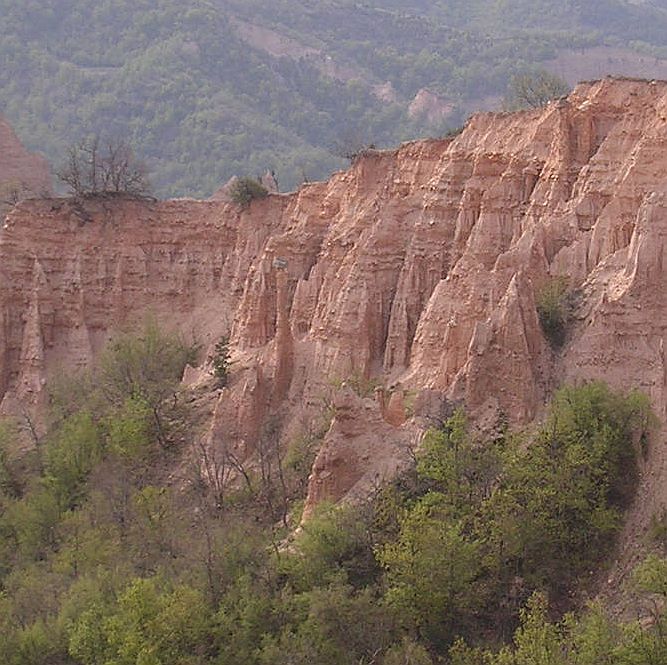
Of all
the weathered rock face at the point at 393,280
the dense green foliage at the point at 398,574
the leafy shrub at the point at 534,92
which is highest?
the leafy shrub at the point at 534,92

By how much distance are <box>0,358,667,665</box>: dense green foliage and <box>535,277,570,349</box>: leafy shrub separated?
1.99 metres

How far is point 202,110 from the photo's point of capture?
89250 mm

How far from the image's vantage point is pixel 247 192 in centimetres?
3453

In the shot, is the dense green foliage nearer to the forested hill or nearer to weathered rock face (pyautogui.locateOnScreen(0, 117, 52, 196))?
weathered rock face (pyautogui.locateOnScreen(0, 117, 52, 196))

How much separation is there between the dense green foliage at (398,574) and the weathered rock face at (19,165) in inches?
959

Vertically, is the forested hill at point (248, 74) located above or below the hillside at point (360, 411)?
above

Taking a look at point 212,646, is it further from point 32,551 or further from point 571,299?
point 571,299

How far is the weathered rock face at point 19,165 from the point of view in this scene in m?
43.9

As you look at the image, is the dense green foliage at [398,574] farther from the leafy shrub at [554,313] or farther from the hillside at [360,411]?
the leafy shrub at [554,313]

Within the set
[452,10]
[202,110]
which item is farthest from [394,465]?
[452,10]

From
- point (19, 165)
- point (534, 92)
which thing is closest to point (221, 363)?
point (19, 165)

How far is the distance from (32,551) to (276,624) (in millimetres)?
9214

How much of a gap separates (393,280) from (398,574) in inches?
441

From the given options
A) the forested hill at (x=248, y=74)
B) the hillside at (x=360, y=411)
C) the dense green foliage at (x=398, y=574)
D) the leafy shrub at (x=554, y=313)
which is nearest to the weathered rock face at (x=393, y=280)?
the hillside at (x=360, y=411)
